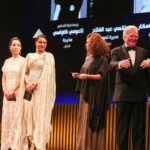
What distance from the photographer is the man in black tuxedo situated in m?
4.61

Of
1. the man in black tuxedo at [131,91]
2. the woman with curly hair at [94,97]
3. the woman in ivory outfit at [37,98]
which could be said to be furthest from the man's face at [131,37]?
the woman in ivory outfit at [37,98]

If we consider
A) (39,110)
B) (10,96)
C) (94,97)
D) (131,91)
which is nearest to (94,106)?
(94,97)

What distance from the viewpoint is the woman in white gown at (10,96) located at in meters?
6.05

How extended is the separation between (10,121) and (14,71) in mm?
697

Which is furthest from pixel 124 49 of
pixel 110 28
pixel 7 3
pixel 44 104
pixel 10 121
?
pixel 7 3

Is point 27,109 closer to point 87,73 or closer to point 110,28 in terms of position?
point 87,73

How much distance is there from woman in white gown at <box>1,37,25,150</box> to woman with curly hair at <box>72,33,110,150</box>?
52.0 inches

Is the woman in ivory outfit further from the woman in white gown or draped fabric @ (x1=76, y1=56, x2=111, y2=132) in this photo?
draped fabric @ (x1=76, y1=56, x2=111, y2=132)

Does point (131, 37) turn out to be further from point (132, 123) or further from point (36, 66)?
point (36, 66)

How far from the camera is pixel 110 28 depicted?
21.2 feet

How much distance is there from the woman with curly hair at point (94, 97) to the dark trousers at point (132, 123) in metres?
0.35

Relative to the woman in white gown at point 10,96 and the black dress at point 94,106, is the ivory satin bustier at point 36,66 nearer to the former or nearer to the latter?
the woman in white gown at point 10,96

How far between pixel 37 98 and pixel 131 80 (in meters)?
1.38

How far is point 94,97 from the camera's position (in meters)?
4.98
